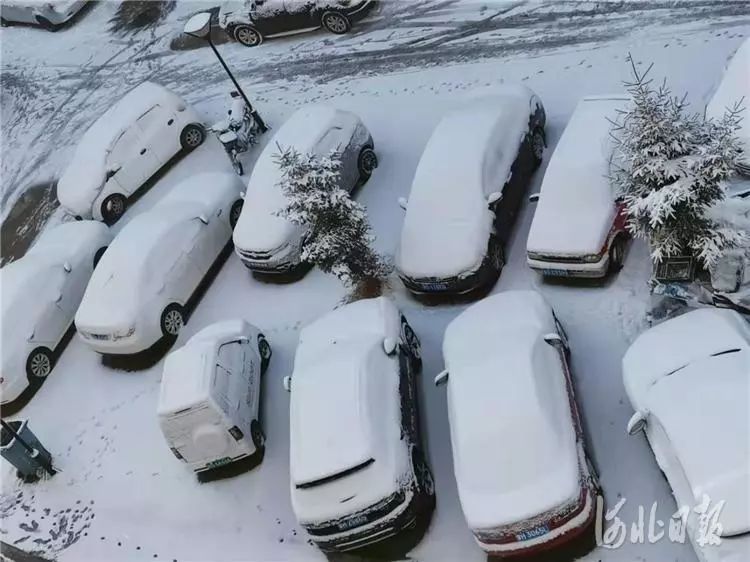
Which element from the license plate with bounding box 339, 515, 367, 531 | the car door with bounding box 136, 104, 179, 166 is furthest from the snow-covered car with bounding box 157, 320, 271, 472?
the car door with bounding box 136, 104, 179, 166

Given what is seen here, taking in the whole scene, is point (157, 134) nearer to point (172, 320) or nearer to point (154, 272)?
point (154, 272)

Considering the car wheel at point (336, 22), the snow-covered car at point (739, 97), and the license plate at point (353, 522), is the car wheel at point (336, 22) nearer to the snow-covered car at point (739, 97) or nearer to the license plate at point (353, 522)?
the snow-covered car at point (739, 97)

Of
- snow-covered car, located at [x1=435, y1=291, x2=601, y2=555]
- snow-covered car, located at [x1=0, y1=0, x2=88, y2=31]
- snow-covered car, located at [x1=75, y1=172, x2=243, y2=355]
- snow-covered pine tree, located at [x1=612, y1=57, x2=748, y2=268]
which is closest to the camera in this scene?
snow-covered car, located at [x1=435, y1=291, x2=601, y2=555]

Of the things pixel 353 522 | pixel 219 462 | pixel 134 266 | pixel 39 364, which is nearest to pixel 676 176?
pixel 353 522

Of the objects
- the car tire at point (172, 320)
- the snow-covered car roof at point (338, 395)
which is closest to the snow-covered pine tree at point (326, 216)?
the snow-covered car roof at point (338, 395)

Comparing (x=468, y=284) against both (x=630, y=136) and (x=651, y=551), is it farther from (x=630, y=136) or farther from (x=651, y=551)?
(x=651, y=551)

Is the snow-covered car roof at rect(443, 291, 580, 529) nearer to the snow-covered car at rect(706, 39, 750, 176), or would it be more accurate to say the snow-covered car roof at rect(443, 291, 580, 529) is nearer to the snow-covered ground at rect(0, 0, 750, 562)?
the snow-covered ground at rect(0, 0, 750, 562)
